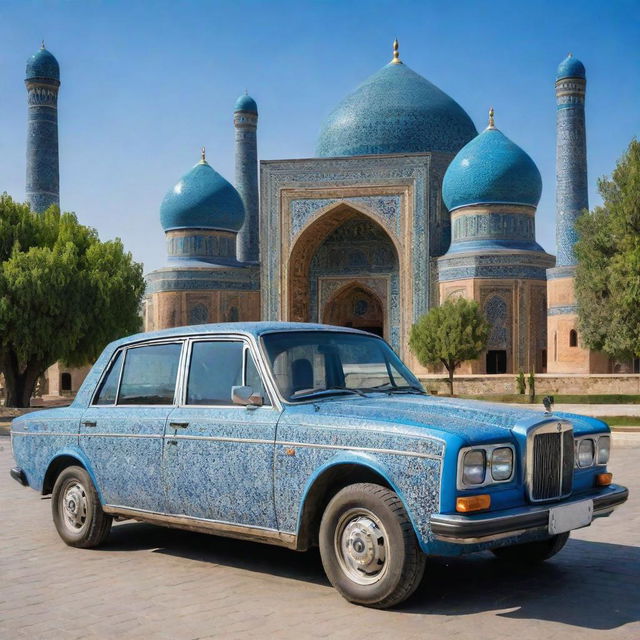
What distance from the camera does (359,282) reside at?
3625cm

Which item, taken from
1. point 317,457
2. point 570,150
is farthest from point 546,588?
point 570,150

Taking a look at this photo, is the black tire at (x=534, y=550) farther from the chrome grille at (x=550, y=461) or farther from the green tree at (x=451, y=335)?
the green tree at (x=451, y=335)

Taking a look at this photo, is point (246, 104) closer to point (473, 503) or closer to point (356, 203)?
point (356, 203)

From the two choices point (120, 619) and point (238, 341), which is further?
point (238, 341)

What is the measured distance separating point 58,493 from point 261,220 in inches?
1158

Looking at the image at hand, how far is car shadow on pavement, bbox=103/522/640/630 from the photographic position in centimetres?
401

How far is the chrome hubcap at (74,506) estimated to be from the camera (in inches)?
221

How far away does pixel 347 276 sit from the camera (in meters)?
36.4

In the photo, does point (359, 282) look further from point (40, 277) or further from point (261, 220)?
point (40, 277)

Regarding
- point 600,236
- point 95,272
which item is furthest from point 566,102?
point 95,272

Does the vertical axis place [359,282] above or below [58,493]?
above

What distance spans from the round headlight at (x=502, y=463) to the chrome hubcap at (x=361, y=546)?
0.55 metres

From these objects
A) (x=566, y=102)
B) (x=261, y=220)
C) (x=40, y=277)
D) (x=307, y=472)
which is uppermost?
(x=566, y=102)

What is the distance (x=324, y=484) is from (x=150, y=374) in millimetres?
1597
